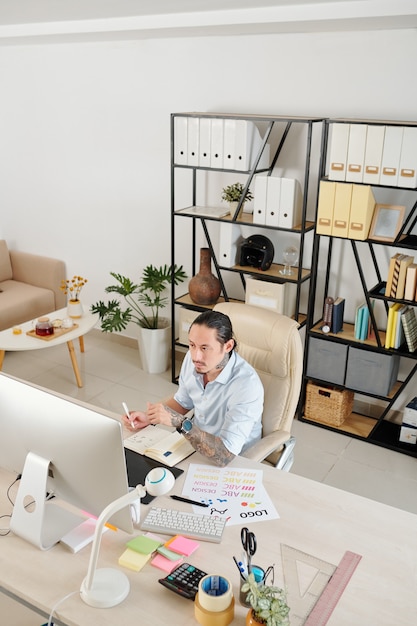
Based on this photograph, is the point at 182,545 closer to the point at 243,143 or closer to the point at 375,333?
the point at 375,333

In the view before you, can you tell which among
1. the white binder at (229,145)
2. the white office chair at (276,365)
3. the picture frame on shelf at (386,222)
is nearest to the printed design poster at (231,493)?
the white office chair at (276,365)

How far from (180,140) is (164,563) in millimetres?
3007

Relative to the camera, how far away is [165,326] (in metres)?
5.02

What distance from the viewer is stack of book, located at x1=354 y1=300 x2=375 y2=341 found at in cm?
393

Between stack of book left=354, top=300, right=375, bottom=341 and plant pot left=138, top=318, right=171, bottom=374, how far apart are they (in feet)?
5.05

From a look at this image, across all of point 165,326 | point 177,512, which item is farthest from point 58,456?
point 165,326

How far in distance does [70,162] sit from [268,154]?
6.46 ft

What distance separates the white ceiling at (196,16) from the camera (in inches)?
124

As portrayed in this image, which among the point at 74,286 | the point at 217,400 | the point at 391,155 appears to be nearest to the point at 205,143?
the point at 391,155

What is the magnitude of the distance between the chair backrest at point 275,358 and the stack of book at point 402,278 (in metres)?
1.16

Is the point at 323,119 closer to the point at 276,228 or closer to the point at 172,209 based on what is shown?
the point at 276,228

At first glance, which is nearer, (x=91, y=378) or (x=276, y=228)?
Answer: (x=276, y=228)

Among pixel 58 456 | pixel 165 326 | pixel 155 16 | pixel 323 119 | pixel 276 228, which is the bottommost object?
pixel 165 326

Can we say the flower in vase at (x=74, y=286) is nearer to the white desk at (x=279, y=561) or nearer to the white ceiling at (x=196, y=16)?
the white ceiling at (x=196, y=16)
